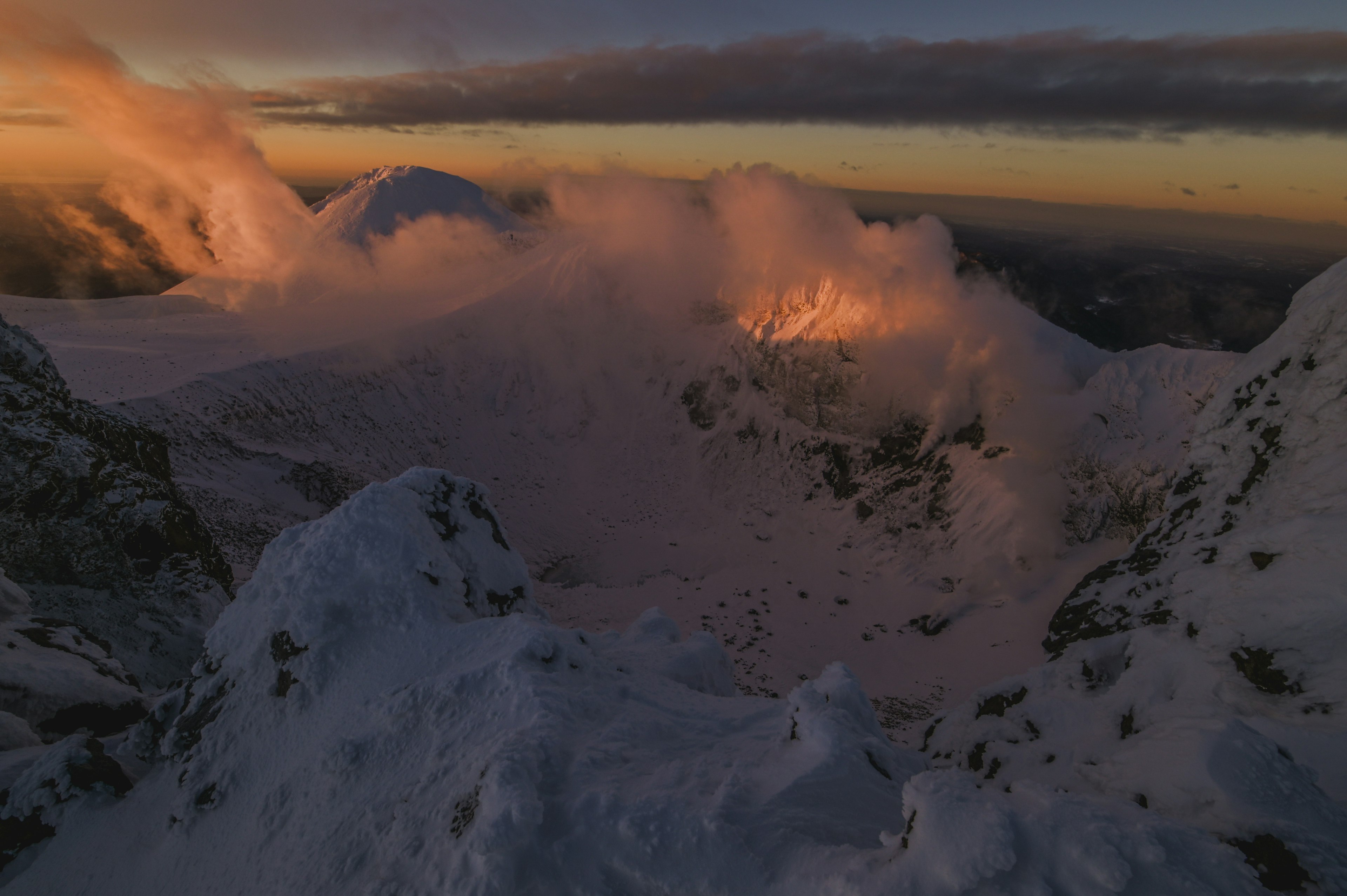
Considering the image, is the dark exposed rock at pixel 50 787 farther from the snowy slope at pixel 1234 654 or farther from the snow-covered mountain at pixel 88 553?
the snowy slope at pixel 1234 654

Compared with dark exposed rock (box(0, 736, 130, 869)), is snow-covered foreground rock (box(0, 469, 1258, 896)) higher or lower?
higher

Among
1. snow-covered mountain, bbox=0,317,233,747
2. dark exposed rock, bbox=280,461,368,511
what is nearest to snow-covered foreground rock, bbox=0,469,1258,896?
snow-covered mountain, bbox=0,317,233,747

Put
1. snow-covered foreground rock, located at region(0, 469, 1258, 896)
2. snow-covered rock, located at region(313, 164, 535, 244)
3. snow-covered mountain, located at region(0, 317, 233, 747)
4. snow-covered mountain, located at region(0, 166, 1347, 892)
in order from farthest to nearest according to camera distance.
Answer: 1. snow-covered rock, located at region(313, 164, 535, 244)
2. snow-covered mountain, located at region(0, 317, 233, 747)
3. snow-covered mountain, located at region(0, 166, 1347, 892)
4. snow-covered foreground rock, located at region(0, 469, 1258, 896)

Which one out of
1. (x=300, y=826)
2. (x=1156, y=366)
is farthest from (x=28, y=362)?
(x=1156, y=366)

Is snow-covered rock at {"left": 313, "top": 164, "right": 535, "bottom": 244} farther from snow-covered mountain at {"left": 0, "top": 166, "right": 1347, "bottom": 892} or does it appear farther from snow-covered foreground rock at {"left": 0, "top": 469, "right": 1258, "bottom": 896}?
snow-covered foreground rock at {"left": 0, "top": 469, "right": 1258, "bottom": 896}

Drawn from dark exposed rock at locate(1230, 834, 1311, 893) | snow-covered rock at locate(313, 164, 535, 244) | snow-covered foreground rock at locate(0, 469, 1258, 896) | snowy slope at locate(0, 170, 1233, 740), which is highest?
snow-covered rock at locate(313, 164, 535, 244)

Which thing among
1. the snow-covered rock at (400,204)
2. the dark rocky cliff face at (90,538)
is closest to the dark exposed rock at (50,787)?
the dark rocky cliff face at (90,538)
